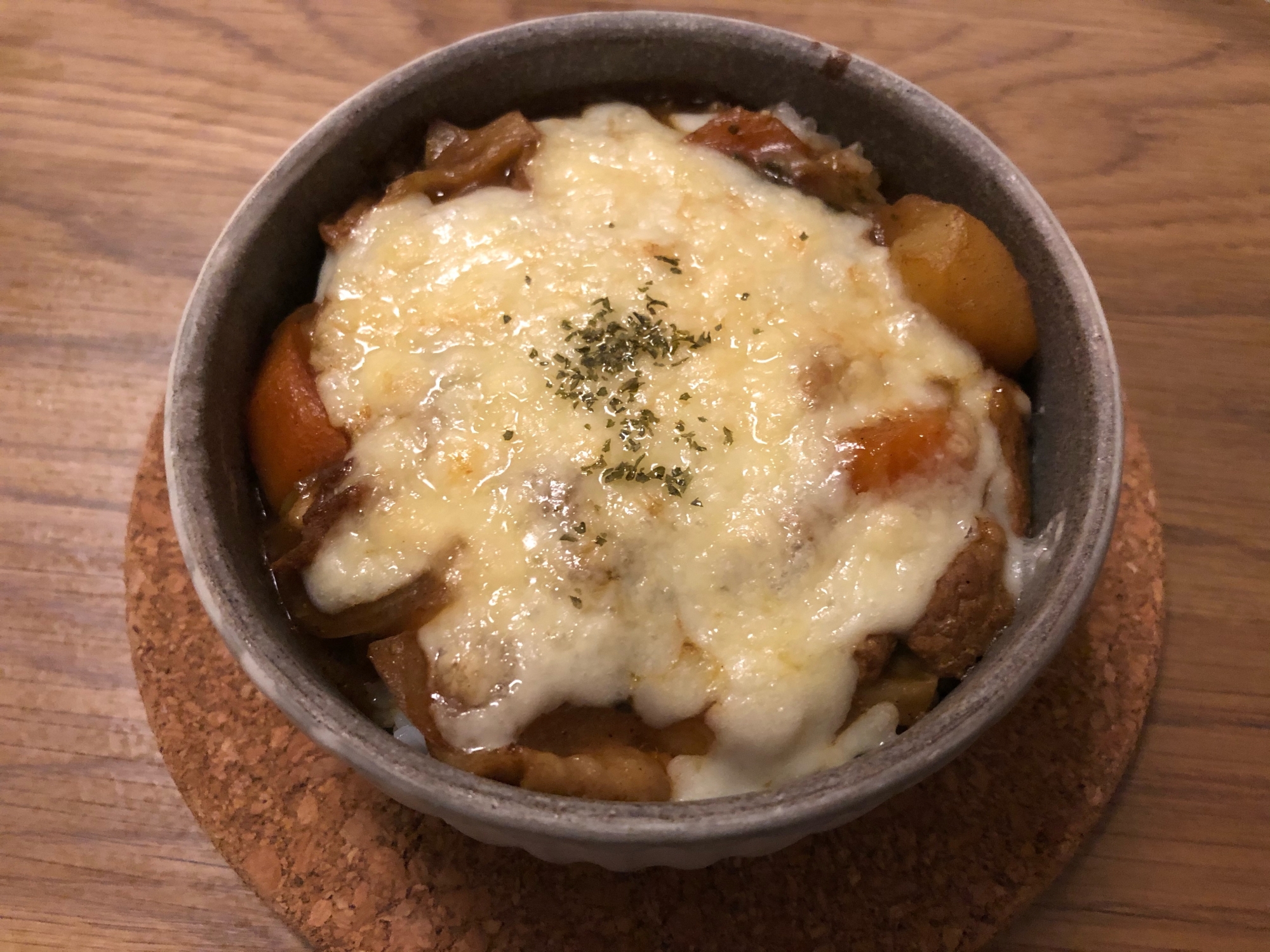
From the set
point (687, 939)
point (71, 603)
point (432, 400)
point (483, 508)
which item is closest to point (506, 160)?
point (432, 400)

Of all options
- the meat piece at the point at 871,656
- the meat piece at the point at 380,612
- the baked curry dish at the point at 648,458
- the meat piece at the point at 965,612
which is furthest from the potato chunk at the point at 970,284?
the meat piece at the point at 380,612

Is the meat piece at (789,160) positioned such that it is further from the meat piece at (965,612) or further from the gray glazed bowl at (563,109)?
the meat piece at (965,612)

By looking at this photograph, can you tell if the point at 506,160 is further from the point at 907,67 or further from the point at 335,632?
the point at 907,67

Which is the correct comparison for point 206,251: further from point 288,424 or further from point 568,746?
point 568,746

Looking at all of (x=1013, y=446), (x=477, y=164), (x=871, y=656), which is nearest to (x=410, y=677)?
(x=871, y=656)

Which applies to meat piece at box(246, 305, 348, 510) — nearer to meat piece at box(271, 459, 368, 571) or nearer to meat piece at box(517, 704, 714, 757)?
meat piece at box(271, 459, 368, 571)

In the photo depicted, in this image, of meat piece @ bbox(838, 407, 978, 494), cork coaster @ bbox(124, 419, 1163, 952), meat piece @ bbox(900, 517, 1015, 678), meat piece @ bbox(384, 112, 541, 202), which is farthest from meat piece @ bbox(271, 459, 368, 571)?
meat piece @ bbox(900, 517, 1015, 678)
